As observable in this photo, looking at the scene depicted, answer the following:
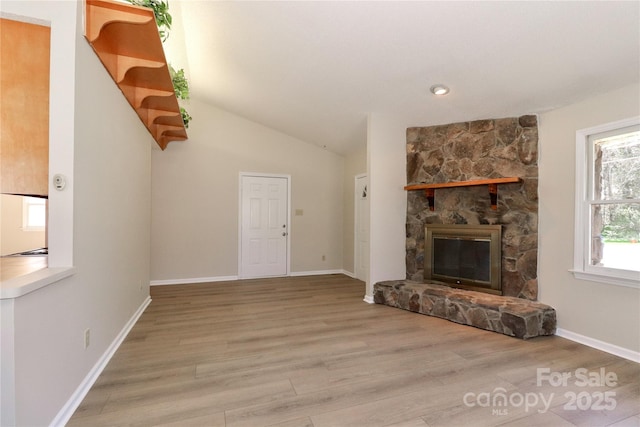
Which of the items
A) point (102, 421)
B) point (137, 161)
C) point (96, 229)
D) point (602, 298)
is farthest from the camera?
point (137, 161)

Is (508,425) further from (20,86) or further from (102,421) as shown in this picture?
(20,86)

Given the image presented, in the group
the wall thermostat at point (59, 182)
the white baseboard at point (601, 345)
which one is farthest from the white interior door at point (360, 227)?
the wall thermostat at point (59, 182)

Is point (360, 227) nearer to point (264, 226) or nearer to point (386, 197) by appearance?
point (386, 197)

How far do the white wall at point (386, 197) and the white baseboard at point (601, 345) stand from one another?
1819 mm

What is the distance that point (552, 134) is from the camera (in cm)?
307

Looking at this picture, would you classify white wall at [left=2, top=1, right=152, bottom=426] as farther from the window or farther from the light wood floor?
the window

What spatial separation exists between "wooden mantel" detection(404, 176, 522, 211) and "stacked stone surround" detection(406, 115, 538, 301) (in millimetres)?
84

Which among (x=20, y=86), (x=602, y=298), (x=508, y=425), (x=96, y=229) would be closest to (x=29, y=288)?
A: (x=96, y=229)

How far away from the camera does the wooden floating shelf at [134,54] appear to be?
6.36 ft

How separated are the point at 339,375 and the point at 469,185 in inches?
107

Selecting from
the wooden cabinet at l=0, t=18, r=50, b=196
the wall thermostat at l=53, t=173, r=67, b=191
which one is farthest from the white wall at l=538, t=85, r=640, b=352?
the wooden cabinet at l=0, t=18, r=50, b=196

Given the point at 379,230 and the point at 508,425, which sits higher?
the point at 379,230

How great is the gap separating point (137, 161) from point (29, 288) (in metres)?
2.27

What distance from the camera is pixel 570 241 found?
2.91 metres
